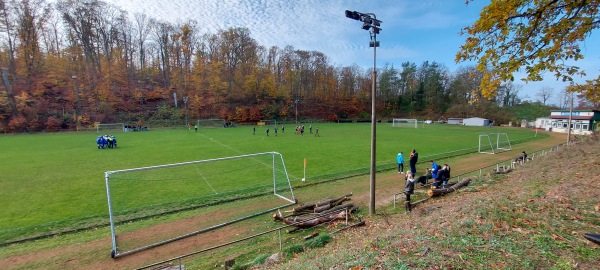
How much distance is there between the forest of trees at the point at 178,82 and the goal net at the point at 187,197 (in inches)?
1764

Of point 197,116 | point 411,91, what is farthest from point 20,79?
point 411,91

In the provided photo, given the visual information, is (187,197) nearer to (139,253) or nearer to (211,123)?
(139,253)

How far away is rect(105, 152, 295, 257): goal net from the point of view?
8.73 metres

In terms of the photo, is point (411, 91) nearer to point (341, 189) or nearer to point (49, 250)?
point (341, 189)

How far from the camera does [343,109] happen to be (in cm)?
8788

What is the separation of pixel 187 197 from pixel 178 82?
65808 mm

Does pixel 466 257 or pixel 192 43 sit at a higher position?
pixel 192 43

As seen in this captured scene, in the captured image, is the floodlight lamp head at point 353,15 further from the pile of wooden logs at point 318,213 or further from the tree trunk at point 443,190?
the tree trunk at point 443,190

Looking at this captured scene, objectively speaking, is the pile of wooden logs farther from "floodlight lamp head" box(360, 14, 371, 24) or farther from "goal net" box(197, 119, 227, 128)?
"goal net" box(197, 119, 227, 128)

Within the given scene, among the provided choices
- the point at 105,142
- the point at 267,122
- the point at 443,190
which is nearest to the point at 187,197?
the point at 443,190

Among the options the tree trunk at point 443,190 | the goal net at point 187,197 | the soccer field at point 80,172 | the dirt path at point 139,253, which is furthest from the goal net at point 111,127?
the tree trunk at point 443,190

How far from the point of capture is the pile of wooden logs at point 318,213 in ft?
30.0

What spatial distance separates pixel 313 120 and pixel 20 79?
212 ft

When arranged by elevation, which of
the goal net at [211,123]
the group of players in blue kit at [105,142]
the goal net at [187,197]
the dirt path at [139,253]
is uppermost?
the goal net at [211,123]
